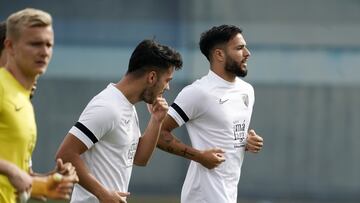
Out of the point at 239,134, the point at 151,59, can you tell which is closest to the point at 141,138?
the point at 151,59

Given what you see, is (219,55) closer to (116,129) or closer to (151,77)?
(151,77)

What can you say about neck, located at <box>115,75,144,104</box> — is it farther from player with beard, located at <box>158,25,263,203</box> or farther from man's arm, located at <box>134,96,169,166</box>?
player with beard, located at <box>158,25,263,203</box>

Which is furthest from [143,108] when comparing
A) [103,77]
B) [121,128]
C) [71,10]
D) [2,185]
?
[2,185]

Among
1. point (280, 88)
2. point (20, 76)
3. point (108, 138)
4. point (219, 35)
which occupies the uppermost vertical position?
point (280, 88)


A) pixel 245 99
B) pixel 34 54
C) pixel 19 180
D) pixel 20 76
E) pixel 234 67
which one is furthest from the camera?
pixel 245 99

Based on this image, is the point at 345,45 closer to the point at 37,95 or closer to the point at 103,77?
the point at 103,77

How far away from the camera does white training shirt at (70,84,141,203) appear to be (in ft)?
22.7

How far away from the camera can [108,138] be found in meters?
7.01

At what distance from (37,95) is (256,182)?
340cm

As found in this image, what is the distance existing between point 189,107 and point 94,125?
1423mm

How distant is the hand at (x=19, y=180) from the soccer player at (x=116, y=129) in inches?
55.8

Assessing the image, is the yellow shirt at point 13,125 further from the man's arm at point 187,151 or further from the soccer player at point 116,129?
the man's arm at point 187,151

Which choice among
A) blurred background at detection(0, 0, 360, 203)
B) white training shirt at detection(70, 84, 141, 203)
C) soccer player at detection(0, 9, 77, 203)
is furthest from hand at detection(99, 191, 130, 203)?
blurred background at detection(0, 0, 360, 203)

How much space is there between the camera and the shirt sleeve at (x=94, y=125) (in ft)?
22.6
